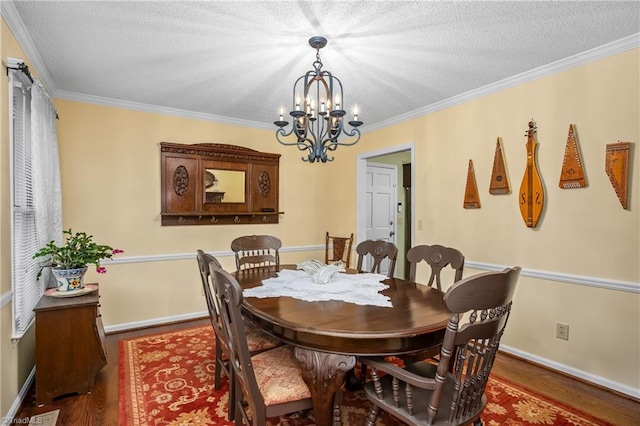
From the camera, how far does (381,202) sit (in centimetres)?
536

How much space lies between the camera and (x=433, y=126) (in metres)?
3.75

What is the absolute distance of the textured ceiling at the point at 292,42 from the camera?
1990 millimetres

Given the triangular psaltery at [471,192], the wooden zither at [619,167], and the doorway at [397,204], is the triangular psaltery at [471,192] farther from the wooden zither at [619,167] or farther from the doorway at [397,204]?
the doorway at [397,204]

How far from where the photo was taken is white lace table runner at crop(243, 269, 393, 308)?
6.53ft

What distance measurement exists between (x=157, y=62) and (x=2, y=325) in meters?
2.06

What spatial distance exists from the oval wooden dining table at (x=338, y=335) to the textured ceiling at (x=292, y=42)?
68.0 inches

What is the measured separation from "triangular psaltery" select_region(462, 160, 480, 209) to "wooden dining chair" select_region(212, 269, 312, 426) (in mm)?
2395

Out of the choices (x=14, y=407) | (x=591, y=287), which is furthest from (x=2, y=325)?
(x=591, y=287)

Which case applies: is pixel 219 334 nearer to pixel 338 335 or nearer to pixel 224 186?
pixel 338 335

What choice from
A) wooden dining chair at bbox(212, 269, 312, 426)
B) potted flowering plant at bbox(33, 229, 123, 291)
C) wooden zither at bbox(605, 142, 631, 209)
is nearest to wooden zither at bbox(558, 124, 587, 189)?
wooden zither at bbox(605, 142, 631, 209)

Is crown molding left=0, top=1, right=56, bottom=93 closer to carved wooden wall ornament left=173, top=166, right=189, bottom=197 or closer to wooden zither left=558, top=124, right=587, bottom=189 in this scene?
carved wooden wall ornament left=173, top=166, right=189, bottom=197

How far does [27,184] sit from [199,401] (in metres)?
1.97

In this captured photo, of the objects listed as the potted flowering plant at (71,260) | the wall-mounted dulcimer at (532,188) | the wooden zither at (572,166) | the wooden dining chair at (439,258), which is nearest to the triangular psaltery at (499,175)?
the wall-mounted dulcimer at (532,188)

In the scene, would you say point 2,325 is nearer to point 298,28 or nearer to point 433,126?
point 298,28
